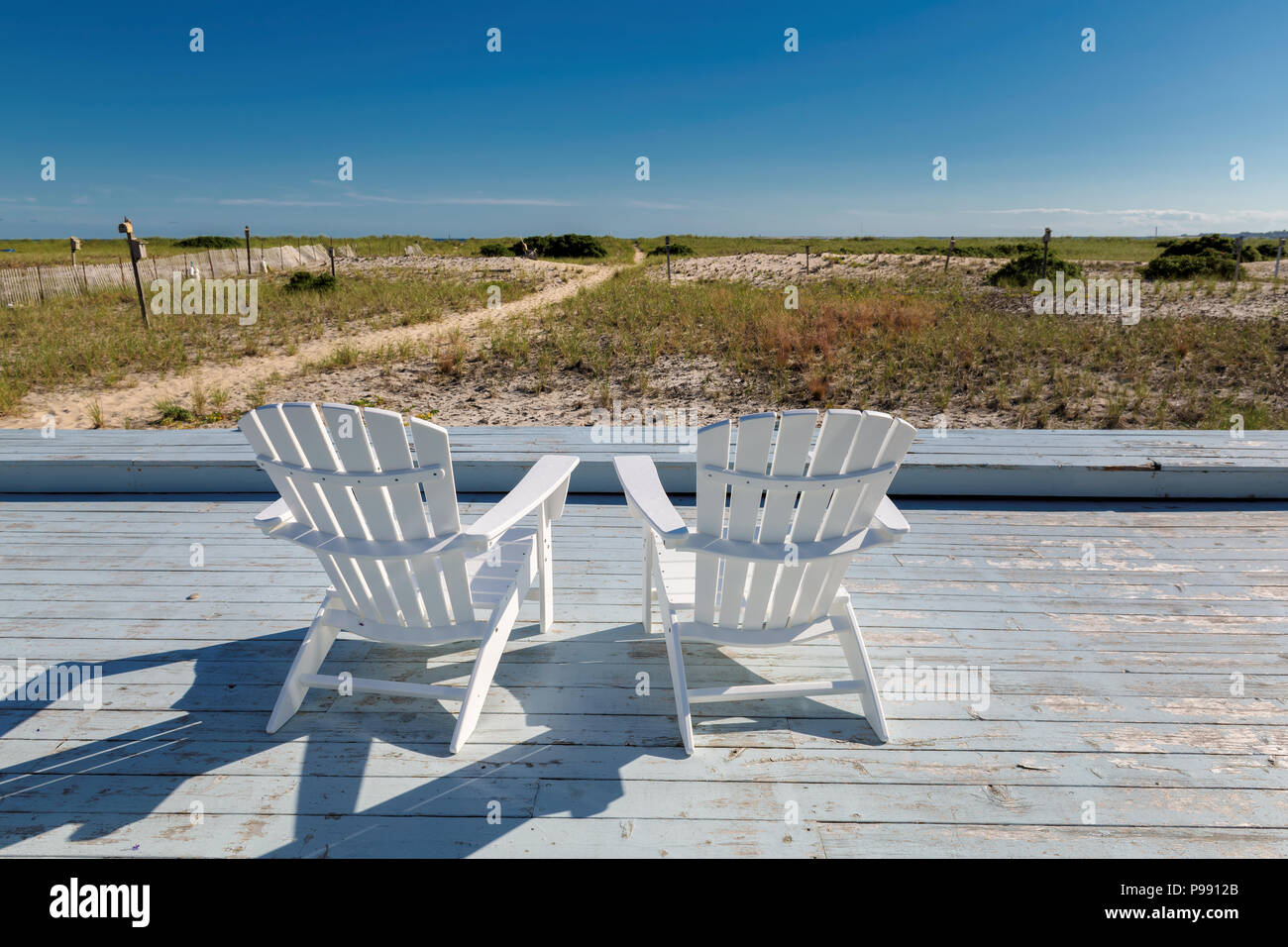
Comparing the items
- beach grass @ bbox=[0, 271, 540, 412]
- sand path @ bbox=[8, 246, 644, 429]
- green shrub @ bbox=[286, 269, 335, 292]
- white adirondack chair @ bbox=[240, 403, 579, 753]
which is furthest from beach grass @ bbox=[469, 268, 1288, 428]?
green shrub @ bbox=[286, 269, 335, 292]

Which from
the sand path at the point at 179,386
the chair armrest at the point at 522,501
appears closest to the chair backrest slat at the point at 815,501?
the chair armrest at the point at 522,501

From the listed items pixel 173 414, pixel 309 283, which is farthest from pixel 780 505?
pixel 309 283

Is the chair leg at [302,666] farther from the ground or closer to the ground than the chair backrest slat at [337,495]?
closer to the ground

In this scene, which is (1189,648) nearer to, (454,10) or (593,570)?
(593,570)

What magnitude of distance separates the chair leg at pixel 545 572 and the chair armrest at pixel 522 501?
7cm

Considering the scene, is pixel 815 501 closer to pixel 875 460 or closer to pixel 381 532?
pixel 875 460

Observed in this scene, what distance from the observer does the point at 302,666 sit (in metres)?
1.95

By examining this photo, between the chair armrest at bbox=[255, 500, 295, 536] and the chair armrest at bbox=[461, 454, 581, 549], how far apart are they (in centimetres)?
50

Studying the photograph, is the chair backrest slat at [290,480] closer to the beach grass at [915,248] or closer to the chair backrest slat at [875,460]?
the chair backrest slat at [875,460]

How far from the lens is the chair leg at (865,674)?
6.09 feet

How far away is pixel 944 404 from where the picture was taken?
6.91 metres

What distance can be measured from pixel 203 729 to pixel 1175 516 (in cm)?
410

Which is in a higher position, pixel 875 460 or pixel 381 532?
pixel 875 460

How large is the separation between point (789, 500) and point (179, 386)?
349 inches
